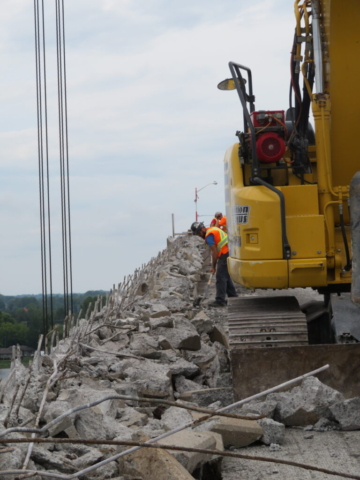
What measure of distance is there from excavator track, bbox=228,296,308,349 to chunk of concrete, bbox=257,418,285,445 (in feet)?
5.12

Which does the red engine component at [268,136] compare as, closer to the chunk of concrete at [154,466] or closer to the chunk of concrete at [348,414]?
the chunk of concrete at [348,414]

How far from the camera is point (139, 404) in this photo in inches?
233

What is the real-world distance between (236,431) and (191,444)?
29.5 inches

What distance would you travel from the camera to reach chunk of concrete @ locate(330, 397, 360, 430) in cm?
548

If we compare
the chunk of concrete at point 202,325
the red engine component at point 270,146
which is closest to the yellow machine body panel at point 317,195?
the red engine component at point 270,146

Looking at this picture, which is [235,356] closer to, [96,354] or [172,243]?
[96,354]

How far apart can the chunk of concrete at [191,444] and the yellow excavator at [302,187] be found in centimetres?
183

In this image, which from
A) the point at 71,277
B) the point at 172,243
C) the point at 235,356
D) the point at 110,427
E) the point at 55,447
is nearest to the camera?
the point at 55,447

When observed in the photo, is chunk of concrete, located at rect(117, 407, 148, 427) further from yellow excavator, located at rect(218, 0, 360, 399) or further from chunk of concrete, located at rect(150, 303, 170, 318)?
chunk of concrete, located at rect(150, 303, 170, 318)

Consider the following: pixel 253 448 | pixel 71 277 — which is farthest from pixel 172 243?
pixel 253 448

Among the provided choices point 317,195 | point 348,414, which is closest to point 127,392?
point 348,414

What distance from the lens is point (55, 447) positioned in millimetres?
4258

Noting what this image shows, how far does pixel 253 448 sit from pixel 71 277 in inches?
346

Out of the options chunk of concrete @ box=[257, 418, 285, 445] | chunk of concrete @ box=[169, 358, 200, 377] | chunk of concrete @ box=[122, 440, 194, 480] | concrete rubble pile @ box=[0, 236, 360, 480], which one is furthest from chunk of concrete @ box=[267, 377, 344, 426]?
chunk of concrete @ box=[122, 440, 194, 480]
